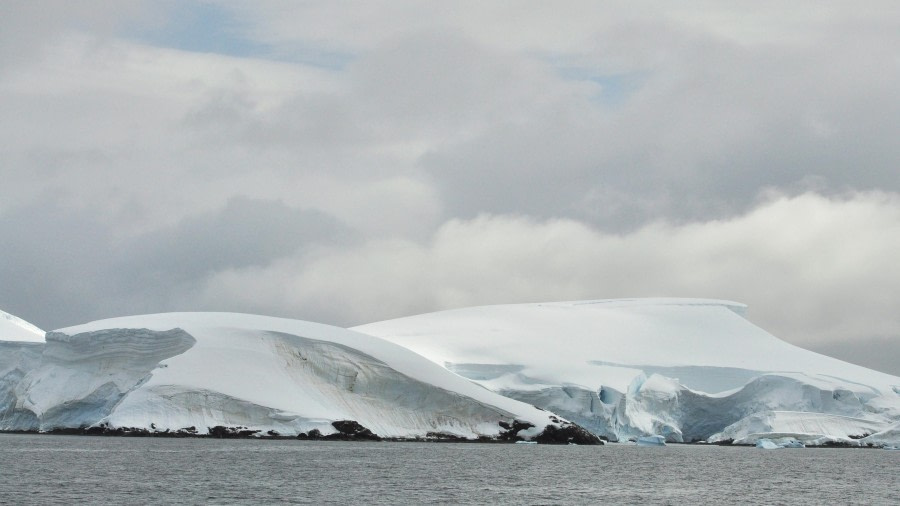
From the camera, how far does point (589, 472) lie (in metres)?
48.0

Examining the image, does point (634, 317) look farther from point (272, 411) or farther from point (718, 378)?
point (272, 411)

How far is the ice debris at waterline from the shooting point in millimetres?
57781

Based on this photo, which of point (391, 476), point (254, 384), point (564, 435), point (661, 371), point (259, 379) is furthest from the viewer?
point (661, 371)


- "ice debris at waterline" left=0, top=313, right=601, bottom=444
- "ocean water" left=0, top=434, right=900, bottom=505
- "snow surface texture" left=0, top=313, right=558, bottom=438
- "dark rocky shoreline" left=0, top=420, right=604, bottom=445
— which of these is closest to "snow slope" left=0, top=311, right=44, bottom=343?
"ice debris at waterline" left=0, top=313, right=601, bottom=444

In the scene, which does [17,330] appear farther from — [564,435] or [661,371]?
[661,371]

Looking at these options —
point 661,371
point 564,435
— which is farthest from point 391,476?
point 661,371

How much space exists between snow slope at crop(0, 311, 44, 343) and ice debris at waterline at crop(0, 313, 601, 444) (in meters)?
14.5

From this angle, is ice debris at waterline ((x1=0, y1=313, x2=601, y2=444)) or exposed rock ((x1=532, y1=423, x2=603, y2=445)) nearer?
ice debris at waterline ((x1=0, y1=313, x2=601, y2=444))

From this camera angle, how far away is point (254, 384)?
58625mm

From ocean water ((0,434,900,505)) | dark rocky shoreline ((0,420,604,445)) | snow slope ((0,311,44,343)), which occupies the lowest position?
ocean water ((0,434,900,505))

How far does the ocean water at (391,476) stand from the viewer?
35781 mm

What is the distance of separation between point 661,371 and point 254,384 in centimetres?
3512

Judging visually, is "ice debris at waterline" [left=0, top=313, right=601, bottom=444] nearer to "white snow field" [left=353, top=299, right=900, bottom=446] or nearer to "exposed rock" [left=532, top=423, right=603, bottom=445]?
"exposed rock" [left=532, top=423, right=603, bottom=445]

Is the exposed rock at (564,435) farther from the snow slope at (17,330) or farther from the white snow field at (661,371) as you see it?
the snow slope at (17,330)
